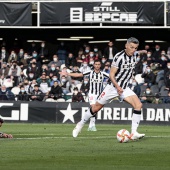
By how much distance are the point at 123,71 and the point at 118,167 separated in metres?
5.91

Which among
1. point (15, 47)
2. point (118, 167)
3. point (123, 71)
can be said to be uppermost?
point (15, 47)

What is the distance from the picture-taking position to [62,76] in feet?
114

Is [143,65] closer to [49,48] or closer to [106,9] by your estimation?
[106,9]

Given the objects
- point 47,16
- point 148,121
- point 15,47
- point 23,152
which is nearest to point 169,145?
point 23,152

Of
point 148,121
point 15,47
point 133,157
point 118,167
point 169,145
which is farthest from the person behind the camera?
point 15,47

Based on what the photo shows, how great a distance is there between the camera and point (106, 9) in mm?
37031

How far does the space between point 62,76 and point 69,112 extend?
177 inches

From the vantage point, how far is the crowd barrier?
29891 millimetres

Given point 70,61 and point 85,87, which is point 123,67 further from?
point 70,61

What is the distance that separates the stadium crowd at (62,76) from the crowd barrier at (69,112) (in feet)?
2.88

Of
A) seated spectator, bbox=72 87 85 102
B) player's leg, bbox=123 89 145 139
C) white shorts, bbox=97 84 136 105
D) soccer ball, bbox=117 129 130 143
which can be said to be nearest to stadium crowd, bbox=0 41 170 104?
seated spectator, bbox=72 87 85 102

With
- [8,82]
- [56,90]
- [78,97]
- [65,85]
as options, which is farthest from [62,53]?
[78,97]

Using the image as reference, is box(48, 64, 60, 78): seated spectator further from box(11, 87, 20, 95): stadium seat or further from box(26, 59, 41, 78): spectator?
box(11, 87, 20, 95): stadium seat

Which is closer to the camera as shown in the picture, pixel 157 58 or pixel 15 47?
pixel 157 58
